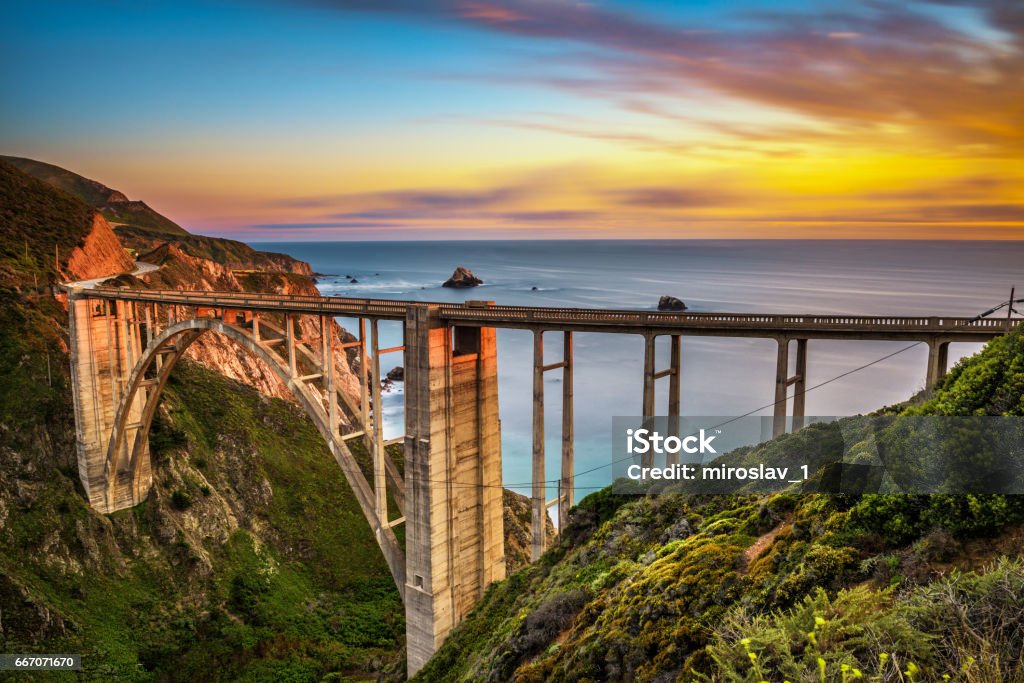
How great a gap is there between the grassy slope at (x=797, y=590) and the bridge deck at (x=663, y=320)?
324 centimetres

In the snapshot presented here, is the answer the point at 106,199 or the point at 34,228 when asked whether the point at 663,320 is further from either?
the point at 106,199

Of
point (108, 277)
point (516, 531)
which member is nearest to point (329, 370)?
point (516, 531)

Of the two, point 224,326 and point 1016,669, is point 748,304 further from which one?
point 1016,669

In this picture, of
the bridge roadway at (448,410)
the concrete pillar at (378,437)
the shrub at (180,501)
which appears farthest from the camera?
the shrub at (180,501)

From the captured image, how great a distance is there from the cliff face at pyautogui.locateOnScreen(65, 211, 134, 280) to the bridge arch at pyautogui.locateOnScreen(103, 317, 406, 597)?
1350 centimetres

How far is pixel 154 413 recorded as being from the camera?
1400 inches

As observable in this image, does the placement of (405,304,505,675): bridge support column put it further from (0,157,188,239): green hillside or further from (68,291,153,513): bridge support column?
(0,157,188,239): green hillside

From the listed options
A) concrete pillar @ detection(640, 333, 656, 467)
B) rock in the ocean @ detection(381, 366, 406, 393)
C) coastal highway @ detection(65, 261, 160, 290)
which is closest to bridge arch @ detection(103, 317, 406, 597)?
coastal highway @ detection(65, 261, 160, 290)

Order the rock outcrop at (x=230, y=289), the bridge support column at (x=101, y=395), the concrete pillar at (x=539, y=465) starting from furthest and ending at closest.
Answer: the rock outcrop at (x=230, y=289) → the bridge support column at (x=101, y=395) → the concrete pillar at (x=539, y=465)

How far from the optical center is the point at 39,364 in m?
A: 34.8

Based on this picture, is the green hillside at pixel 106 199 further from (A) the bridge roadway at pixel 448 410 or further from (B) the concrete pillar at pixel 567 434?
(B) the concrete pillar at pixel 567 434

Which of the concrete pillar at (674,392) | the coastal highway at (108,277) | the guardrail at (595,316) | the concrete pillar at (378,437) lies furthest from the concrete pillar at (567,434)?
the coastal highway at (108,277)

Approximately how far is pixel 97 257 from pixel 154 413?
19993 millimetres
